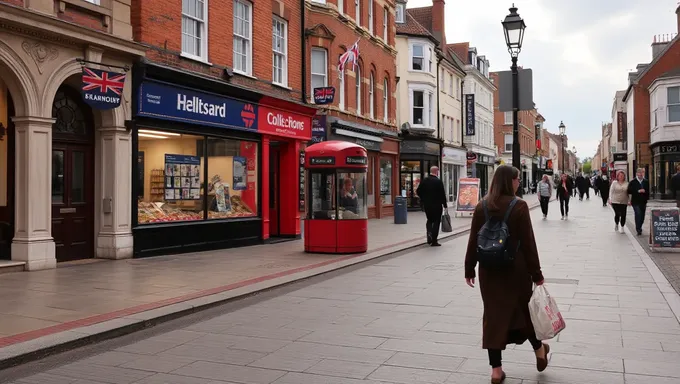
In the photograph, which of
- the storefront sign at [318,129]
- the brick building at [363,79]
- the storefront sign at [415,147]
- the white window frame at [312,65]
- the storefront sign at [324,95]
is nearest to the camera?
the storefront sign at [324,95]

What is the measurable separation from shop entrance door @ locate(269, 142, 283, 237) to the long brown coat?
44.8 ft

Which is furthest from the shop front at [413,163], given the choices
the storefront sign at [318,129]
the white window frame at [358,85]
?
the storefront sign at [318,129]

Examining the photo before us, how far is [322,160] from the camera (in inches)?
557

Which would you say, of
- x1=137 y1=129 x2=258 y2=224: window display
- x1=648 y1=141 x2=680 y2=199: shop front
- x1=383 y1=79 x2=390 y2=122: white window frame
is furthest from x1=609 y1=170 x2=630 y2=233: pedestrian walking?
x1=648 y1=141 x2=680 y2=199: shop front

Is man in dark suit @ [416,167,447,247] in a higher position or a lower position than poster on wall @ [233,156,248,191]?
lower

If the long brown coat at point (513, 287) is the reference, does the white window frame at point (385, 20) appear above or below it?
above

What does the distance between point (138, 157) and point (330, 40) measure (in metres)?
11.5

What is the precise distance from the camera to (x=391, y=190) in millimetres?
30203

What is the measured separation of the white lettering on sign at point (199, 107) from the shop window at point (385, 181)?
14.5 metres

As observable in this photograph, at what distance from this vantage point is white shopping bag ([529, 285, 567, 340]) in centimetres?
473

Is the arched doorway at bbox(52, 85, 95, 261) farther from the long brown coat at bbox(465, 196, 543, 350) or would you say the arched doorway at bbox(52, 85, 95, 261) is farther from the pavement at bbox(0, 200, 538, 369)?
the long brown coat at bbox(465, 196, 543, 350)

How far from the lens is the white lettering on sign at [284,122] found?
17078 millimetres

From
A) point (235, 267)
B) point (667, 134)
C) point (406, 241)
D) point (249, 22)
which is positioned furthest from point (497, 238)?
point (667, 134)

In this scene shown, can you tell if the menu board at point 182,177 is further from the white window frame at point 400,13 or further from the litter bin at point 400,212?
the white window frame at point 400,13
